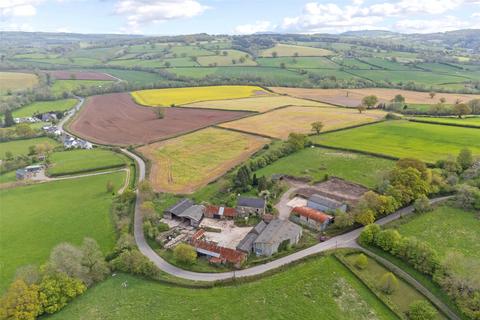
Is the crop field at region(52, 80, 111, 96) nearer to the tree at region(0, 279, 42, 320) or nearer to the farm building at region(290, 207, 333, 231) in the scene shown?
the tree at region(0, 279, 42, 320)

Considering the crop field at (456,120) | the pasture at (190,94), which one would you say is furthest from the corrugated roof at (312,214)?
the pasture at (190,94)

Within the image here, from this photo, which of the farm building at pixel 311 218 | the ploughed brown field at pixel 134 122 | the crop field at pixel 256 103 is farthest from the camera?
the crop field at pixel 256 103

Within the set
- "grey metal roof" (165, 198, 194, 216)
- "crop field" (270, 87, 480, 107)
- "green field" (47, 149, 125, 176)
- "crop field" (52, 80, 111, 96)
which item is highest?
"crop field" (52, 80, 111, 96)

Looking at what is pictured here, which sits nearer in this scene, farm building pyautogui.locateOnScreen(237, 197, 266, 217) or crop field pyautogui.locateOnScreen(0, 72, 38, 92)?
farm building pyautogui.locateOnScreen(237, 197, 266, 217)

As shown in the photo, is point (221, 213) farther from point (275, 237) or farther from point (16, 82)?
point (16, 82)

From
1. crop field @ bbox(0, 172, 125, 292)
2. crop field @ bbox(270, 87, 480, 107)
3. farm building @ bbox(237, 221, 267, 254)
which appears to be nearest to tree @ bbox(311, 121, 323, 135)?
crop field @ bbox(270, 87, 480, 107)

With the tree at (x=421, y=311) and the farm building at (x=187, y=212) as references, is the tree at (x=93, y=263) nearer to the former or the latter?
the farm building at (x=187, y=212)

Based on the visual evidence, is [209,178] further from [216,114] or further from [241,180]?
[216,114]

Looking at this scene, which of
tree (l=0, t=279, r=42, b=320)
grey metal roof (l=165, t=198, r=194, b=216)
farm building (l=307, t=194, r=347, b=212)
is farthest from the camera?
grey metal roof (l=165, t=198, r=194, b=216)
